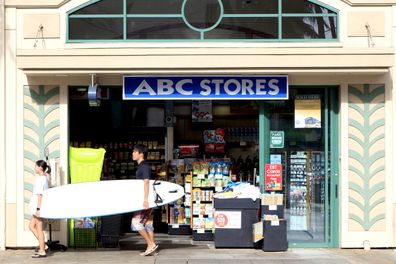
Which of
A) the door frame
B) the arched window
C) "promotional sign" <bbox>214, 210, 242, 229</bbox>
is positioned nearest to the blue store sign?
the door frame

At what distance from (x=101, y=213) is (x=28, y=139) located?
6.07 feet

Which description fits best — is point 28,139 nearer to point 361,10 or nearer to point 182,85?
point 182,85

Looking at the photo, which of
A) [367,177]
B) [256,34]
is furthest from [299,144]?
[256,34]

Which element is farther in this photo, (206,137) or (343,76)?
(206,137)

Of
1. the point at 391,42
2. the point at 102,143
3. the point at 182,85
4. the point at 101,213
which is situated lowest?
the point at 101,213

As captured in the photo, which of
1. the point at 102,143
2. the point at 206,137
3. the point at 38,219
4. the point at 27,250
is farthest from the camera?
the point at 102,143

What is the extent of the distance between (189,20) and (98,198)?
3.28m

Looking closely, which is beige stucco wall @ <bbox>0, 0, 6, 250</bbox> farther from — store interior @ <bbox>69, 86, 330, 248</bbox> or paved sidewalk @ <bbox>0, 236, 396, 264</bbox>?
store interior @ <bbox>69, 86, 330, 248</bbox>

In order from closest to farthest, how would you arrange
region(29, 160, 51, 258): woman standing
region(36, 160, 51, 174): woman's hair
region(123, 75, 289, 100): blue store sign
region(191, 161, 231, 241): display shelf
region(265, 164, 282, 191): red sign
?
1. region(29, 160, 51, 258): woman standing
2. region(36, 160, 51, 174): woman's hair
3. region(123, 75, 289, 100): blue store sign
4. region(265, 164, 282, 191): red sign
5. region(191, 161, 231, 241): display shelf

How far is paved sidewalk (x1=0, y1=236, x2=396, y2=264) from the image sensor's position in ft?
32.3

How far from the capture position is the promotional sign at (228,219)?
35.3 feet

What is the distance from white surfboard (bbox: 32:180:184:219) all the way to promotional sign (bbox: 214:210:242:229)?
78 centimetres

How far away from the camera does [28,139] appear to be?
35.2 feet

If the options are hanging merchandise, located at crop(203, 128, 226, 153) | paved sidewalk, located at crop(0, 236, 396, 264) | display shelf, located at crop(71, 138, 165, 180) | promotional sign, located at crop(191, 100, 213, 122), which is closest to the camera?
paved sidewalk, located at crop(0, 236, 396, 264)
